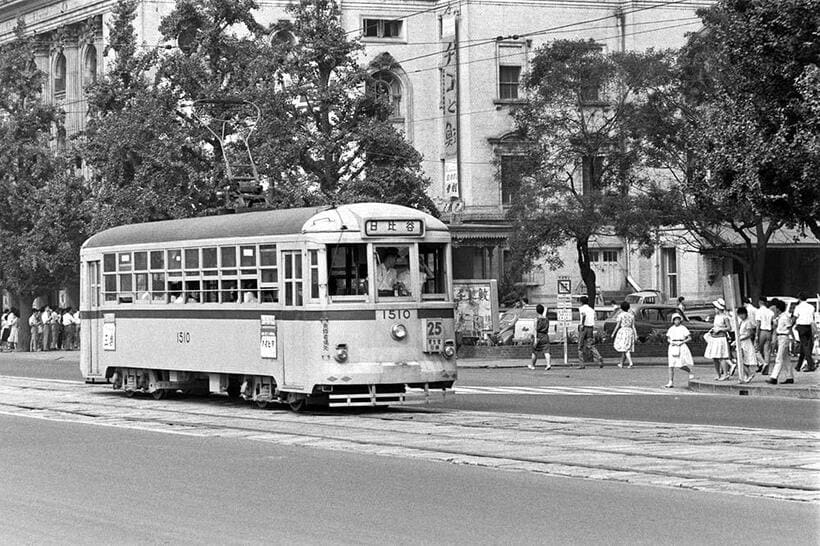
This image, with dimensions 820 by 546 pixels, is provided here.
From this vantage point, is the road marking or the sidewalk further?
the road marking

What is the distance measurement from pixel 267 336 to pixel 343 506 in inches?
439

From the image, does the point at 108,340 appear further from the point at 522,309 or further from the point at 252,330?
the point at 522,309

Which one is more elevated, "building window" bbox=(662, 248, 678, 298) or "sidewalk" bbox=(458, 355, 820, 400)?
"building window" bbox=(662, 248, 678, 298)

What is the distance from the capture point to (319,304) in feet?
74.3

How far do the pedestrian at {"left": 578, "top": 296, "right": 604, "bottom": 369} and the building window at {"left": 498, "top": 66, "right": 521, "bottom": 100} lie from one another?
23491 mm

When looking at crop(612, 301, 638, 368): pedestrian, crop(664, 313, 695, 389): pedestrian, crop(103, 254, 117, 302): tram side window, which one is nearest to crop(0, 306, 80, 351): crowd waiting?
crop(612, 301, 638, 368): pedestrian

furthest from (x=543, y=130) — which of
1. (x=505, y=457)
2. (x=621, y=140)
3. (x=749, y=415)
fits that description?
(x=505, y=457)

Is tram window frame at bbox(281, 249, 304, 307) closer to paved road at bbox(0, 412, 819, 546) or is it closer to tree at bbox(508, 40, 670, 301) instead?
paved road at bbox(0, 412, 819, 546)

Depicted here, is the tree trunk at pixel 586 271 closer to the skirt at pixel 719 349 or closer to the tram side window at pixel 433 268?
the skirt at pixel 719 349

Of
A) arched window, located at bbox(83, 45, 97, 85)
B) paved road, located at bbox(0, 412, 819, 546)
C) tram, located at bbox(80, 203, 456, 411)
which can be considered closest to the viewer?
paved road, located at bbox(0, 412, 819, 546)

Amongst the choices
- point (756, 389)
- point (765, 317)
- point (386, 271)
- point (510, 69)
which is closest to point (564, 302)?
point (765, 317)

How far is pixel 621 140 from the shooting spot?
A: 46844 millimetres

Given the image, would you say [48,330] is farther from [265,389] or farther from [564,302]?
[265,389]

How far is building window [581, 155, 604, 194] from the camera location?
156ft
